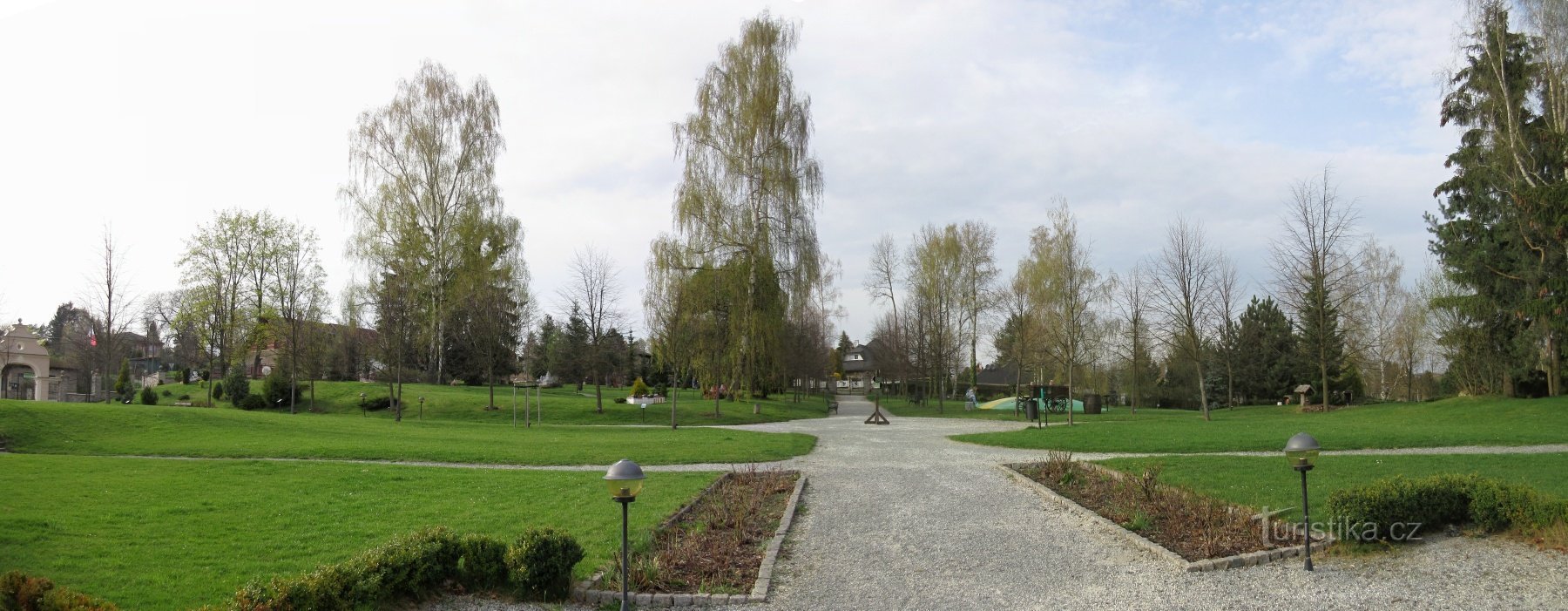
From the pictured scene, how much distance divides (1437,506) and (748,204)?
2600cm

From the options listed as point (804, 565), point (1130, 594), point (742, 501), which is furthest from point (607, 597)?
point (1130, 594)

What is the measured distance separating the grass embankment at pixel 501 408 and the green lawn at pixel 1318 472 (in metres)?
19.4

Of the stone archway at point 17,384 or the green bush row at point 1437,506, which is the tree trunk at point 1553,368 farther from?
the stone archway at point 17,384

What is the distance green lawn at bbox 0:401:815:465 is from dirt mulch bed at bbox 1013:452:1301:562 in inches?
288

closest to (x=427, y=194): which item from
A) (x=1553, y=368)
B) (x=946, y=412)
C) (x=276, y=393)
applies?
(x=276, y=393)

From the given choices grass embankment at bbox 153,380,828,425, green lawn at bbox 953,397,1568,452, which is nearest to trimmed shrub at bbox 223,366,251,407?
grass embankment at bbox 153,380,828,425

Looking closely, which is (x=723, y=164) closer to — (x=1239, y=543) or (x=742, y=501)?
(x=742, y=501)

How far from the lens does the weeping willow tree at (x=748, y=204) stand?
31.5 m

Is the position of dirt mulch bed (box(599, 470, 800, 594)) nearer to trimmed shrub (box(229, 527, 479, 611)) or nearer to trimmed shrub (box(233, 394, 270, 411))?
trimmed shrub (box(229, 527, 479, 611))

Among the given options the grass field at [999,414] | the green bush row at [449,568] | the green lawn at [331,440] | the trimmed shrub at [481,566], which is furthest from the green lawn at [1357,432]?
the trimmed shrub at [481,566]

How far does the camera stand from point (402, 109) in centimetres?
3909

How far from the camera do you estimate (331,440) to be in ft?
60.7

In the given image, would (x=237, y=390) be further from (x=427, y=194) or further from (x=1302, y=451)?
(x=1302, y=451)

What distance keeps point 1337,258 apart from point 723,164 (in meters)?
25.0
